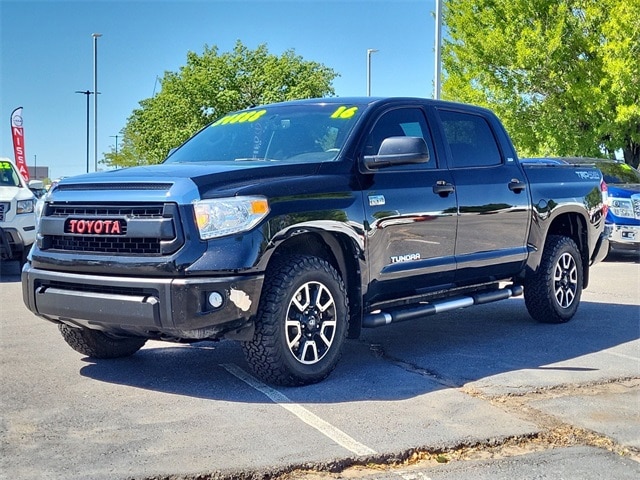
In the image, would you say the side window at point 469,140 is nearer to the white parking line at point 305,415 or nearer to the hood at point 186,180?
the hood at point 186,180

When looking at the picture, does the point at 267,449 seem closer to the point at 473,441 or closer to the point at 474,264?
the point at 473,441

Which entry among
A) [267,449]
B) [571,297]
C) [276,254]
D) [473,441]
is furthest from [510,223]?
[267,449]

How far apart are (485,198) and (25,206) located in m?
8.11

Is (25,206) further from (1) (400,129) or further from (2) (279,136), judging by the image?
(1) (400,129)

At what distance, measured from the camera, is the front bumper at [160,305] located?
16.2 ft

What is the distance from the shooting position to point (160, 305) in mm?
4938

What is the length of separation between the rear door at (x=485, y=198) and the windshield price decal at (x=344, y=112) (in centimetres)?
92

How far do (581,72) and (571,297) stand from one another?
16068 mm

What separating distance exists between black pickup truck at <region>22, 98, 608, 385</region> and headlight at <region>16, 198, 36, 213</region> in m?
6.61

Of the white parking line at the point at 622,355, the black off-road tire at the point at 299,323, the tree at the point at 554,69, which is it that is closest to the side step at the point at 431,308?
the black off-road tire at the point at 299,323

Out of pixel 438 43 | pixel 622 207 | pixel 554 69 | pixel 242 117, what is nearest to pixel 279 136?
pixel 242 117

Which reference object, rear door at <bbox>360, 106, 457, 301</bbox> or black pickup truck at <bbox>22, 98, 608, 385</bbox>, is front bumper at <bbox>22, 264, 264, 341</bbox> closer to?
black pickup truck at <bbox>22, 98, 608, 385</bbox>

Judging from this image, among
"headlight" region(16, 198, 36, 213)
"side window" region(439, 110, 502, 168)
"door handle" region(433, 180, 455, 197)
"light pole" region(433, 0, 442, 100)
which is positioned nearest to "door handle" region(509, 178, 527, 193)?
"side window" region(439, 110, 502, 168)

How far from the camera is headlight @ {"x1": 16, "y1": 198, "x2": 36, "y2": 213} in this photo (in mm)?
12672
